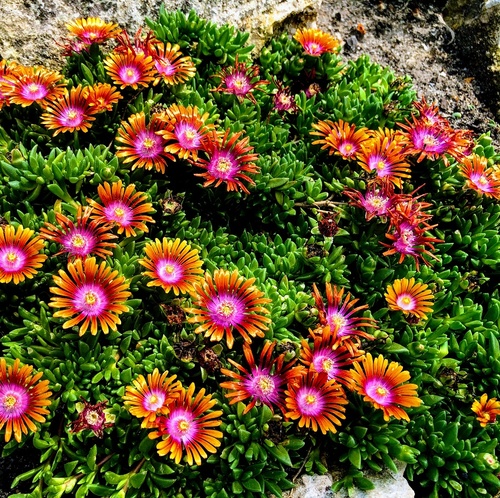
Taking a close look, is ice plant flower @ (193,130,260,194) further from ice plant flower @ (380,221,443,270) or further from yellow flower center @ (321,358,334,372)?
yellow flower center @ (321,358,334,372)

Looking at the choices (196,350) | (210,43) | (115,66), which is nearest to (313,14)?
(210,43)

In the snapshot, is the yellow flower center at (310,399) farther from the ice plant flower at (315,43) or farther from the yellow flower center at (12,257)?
the ice plant flower at (315,43)

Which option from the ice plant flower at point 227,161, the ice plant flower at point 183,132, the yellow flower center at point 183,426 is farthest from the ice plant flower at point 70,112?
the yellow flower center at point 183,426

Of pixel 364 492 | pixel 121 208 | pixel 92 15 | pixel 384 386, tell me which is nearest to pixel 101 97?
pixel 121 208

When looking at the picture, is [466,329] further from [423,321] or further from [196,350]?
[196,350]

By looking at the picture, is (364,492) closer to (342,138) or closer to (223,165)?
(223,165)

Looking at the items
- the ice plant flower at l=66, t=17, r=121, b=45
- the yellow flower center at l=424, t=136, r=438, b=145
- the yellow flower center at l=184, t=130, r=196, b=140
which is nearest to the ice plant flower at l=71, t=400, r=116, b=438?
the yellow flower center at l=184, t=130, r=196, b=140
